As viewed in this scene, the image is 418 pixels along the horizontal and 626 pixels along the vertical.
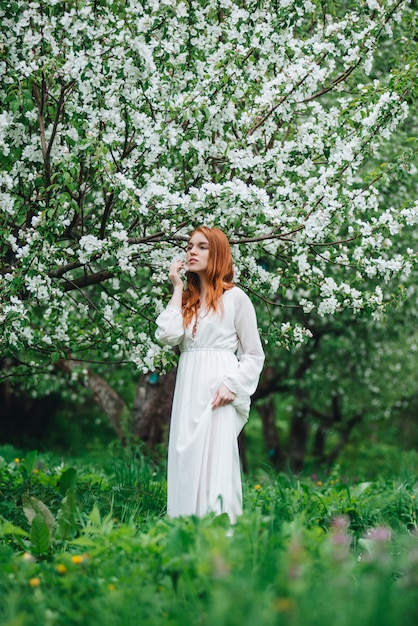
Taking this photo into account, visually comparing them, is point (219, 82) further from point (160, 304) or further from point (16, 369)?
point (16, 369)

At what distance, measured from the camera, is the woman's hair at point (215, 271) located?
180 inches

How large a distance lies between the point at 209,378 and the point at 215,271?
670 mm

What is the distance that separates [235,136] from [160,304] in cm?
130

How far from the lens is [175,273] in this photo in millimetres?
4641

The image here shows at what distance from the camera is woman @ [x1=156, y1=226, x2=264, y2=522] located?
440cm

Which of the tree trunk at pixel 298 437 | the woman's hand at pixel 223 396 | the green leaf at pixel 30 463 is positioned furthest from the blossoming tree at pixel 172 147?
the tree trunk at pixel 298 437

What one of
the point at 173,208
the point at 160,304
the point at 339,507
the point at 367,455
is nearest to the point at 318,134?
the point at 173,208

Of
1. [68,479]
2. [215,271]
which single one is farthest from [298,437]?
[215,271]

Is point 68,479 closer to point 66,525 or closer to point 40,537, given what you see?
point 66,525

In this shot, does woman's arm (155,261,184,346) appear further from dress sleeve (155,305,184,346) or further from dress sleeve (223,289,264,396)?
dress sleeve (223,289,264,396)

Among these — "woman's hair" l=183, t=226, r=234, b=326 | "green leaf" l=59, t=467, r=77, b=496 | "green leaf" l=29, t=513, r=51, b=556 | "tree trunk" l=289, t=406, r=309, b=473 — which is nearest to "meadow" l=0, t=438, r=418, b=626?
"green leaf" l=29, t=513, r=51, b=556

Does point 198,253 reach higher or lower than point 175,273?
higher

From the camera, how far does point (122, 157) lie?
4844 millimetres

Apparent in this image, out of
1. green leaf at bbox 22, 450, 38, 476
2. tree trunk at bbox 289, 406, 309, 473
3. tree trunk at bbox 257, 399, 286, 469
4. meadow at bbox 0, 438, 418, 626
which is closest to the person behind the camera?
meadow at bbox 0, 438, 418, 626
